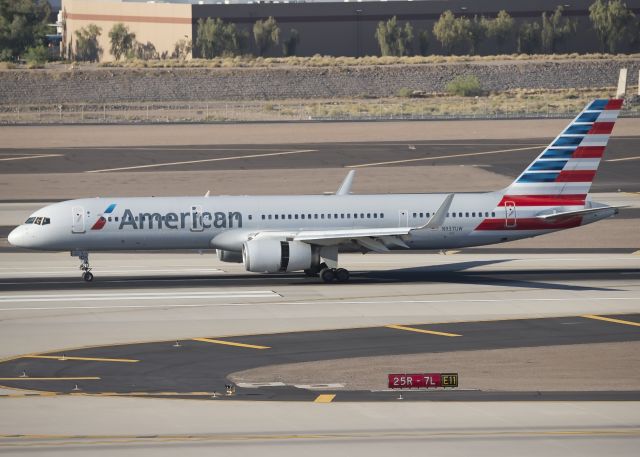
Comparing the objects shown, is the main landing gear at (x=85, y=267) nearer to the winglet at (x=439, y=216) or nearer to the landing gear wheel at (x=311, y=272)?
the landing gear wheel at (x=311, y=272)

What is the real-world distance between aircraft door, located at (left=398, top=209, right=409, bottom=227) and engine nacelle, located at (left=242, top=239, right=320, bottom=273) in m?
4.33

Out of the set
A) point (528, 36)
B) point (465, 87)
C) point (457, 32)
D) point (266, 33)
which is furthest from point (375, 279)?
point (528, 36)

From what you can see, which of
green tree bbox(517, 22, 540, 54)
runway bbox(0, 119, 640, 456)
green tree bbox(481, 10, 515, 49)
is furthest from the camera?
green tree bbox(517, 22, 540, 54)

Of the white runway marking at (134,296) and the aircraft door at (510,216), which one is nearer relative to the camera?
the white runway marking at (134,296)

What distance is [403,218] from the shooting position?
5069 cm

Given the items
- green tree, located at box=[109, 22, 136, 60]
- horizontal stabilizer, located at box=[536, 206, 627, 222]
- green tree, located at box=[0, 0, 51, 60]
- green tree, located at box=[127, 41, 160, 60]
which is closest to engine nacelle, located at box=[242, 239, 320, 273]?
horizontal stabilizer, located at box=[536, 206, 627, 222]

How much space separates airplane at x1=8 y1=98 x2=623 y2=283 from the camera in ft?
162

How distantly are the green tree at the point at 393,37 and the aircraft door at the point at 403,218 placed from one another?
5089 inches

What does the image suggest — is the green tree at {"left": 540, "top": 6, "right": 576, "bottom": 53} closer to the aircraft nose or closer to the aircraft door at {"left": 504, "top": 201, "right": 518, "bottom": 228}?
the aircraft door at {"left": 504, "top": 201, "right": 518, "bottom": 228}

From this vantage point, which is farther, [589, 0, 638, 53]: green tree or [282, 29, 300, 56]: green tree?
[282, 29, 300, 56]: green tree

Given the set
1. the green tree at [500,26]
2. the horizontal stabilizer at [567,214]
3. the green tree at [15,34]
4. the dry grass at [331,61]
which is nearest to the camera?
the horizontal stabilizer at [567,214]

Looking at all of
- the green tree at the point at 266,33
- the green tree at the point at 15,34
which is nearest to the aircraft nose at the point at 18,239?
the green tree at the point at 266,33

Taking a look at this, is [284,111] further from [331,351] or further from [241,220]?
[331,351]

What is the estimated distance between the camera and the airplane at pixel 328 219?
162ft
